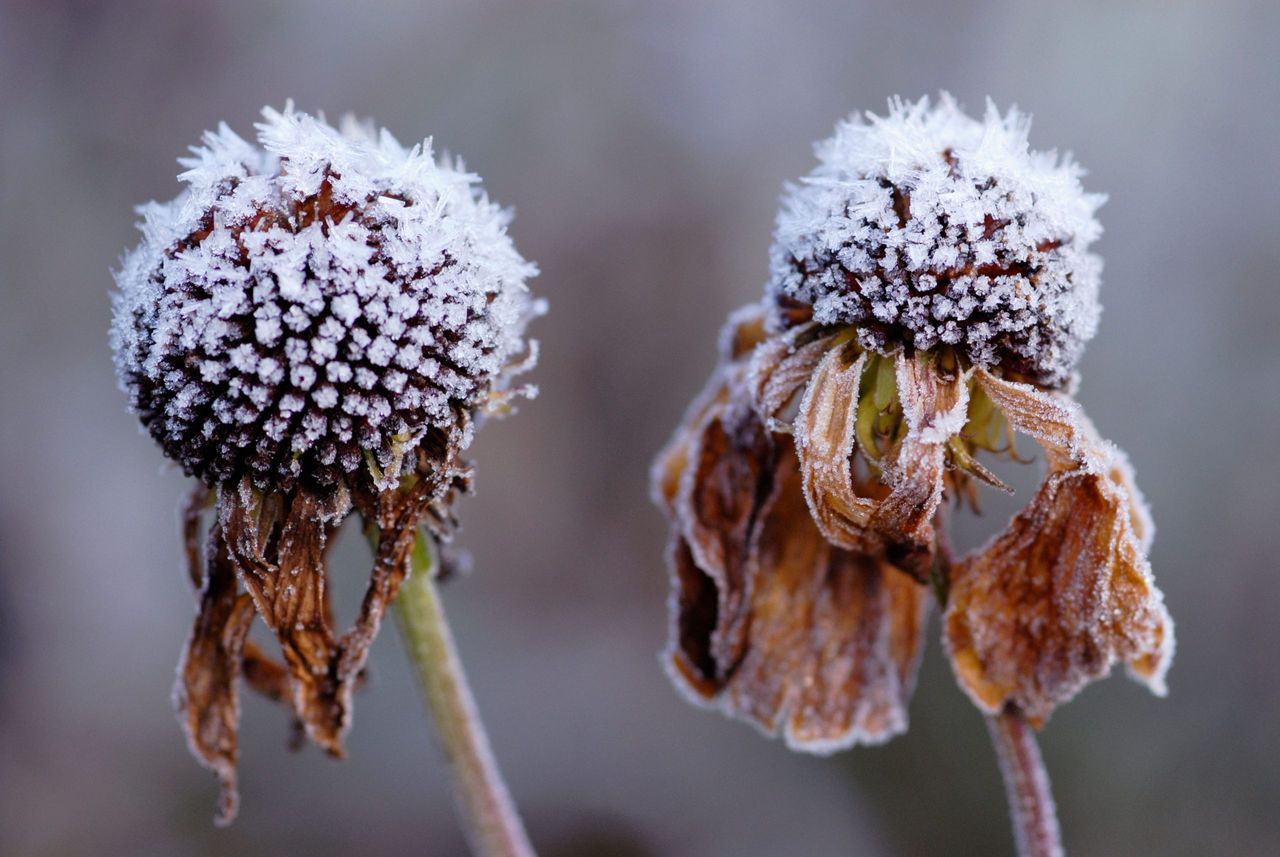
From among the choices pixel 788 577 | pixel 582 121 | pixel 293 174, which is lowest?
pixel 788 577

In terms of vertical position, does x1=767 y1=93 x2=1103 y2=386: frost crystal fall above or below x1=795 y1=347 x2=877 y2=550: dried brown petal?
above

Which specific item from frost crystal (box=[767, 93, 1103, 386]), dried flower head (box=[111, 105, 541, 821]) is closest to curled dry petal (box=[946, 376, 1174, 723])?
frost crystal (box=[767, 93, 1103, 386])

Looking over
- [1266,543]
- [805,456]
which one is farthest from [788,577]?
[1266,543]

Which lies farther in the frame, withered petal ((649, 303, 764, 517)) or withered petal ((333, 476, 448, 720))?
withered petal ((649, 303, 764, 517))

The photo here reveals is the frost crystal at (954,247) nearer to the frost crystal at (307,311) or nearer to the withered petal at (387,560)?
the frost crystal at (307,311)

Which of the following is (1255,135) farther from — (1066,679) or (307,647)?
(307,647)

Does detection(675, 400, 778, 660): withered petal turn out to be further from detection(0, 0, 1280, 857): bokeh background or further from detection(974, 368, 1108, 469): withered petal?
detection(0, 0, 1280, 857): bokeh background
